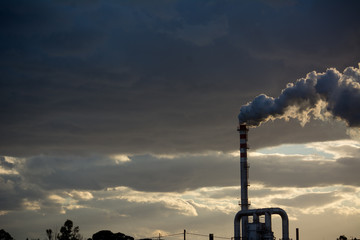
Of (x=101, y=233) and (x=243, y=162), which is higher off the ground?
(x=243, y=162)

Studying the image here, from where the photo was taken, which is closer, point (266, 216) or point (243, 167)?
point (266, 216)

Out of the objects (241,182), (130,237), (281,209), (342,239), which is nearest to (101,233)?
(130,237)

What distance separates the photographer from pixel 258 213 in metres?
73.6

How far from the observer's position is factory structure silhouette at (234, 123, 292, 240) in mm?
71600

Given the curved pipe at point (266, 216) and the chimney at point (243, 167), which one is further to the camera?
the chimney at point (243, 167)

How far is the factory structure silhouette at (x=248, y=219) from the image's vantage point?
71600mm

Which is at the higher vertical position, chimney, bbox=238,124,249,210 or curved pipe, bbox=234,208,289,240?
chimney, bbox=238,124,249,210

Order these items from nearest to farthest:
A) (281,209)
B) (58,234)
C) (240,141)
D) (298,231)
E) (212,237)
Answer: (281,209)
(212,237)
(240,141)
(298,231)
(58,234)

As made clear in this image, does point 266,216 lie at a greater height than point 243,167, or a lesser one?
lesser

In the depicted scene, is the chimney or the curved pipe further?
the chimney

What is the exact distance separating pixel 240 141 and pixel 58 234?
58.2 metres

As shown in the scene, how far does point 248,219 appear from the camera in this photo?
7650cm

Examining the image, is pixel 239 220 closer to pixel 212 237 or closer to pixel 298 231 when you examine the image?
pixel 212 237

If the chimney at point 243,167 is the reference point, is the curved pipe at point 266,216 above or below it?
below
